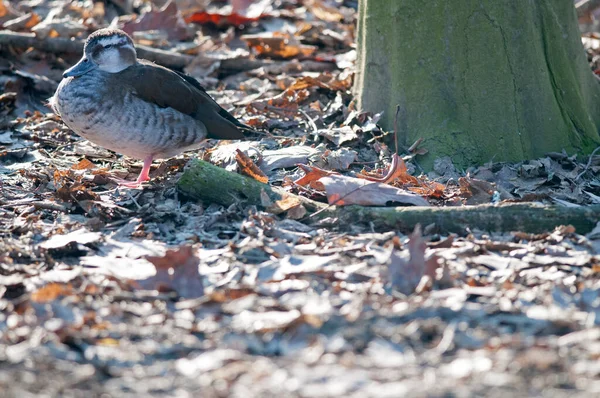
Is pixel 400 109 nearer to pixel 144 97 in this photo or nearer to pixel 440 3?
pixel 440 3

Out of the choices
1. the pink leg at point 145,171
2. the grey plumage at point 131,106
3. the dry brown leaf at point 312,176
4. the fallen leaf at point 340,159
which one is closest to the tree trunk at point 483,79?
the fallen leaf at point 340,159

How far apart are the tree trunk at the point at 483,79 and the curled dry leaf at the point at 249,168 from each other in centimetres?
131

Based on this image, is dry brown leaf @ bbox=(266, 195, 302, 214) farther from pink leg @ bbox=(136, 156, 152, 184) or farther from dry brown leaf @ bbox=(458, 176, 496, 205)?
pink leg @ bbox=(136, 156, 152, 184)

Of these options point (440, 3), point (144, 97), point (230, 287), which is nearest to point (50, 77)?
point (144, 97)

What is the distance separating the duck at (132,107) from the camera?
5777 mm

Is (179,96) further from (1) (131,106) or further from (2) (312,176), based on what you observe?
(2) (312,176)

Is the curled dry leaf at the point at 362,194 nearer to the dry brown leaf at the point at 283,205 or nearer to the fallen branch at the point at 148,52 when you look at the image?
the dry brown leaf at the point at 283,205

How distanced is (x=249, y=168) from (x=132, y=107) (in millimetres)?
1035

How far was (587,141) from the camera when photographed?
6227 mm

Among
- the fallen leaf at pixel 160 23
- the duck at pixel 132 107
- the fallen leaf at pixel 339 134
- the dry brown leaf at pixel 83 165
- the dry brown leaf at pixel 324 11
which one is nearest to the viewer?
the duck at pixel 132 107

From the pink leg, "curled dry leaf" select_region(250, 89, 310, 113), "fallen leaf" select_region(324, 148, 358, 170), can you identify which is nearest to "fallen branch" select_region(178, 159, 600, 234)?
"fallen leaf" select_region(324, 148, 358, 170)

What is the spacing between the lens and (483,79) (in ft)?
19.6

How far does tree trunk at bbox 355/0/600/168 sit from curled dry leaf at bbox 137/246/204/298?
2.59 m

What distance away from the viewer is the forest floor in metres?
3.15
